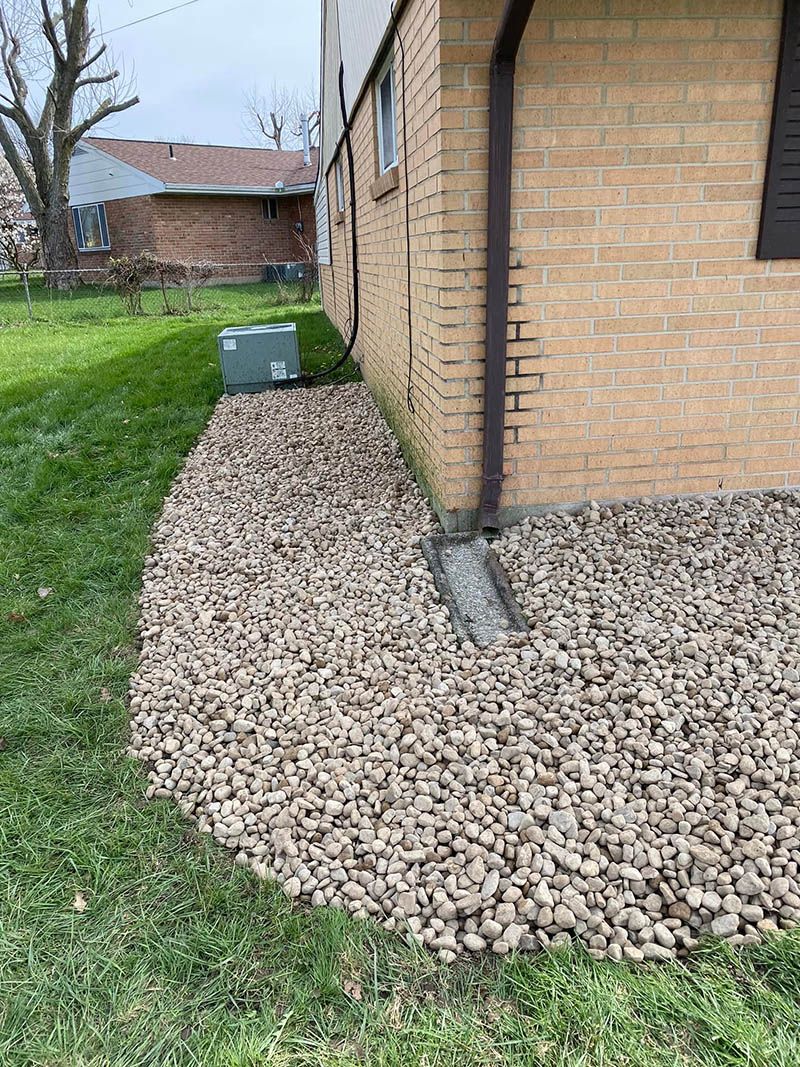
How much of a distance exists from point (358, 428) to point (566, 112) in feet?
10.9

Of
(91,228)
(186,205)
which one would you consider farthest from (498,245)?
(91,228)

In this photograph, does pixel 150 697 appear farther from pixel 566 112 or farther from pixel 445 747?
pixel 566 112

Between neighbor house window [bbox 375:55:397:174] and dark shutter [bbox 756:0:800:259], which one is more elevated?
neighbor house window [bbox 375:55:397:174]

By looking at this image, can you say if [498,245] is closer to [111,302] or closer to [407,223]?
[407,223]

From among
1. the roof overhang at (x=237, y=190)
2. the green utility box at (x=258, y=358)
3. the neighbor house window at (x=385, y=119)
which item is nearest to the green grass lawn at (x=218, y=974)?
the neighbor house window at (x=385, y=119)

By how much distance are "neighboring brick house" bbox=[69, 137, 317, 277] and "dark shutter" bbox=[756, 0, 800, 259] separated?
20.6 metres

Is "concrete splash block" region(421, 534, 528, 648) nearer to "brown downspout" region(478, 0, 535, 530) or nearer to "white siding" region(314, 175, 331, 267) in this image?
"brown downspout" region(478, 0, 535, 530)

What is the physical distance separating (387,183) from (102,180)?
2268 cm

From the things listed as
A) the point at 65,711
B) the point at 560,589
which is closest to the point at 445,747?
the point at 560,589

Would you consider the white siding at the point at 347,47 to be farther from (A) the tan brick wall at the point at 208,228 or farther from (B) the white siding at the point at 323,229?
(A) the tan brick wall at the point at 208,228

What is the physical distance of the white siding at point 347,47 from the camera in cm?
496

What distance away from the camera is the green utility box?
8.05 meters

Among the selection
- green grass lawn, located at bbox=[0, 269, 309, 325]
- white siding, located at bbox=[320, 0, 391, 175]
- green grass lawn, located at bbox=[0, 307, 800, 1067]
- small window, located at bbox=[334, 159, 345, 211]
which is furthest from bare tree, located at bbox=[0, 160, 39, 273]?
green grass lawn, located at bbox=[0, 307, 800, 1067]

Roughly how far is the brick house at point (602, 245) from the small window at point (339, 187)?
17.5 feet
